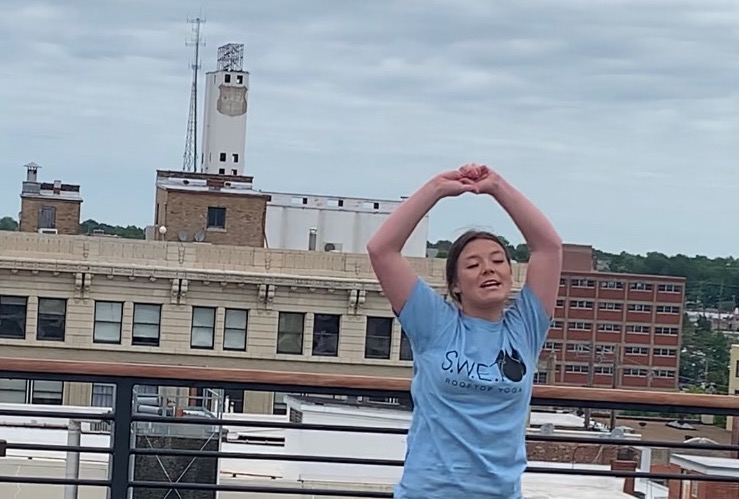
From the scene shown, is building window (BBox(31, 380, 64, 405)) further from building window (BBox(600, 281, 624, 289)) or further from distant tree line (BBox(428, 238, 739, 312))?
building window (BBox(600, 281, 624, 289))

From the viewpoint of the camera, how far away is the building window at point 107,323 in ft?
109

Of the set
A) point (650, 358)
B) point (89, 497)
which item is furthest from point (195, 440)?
point (650, 358)

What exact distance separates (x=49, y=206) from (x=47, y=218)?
397 mm

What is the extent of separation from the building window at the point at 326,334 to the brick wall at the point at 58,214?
10.4 m

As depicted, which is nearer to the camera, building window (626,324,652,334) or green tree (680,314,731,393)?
green tree (680,314,731,393)

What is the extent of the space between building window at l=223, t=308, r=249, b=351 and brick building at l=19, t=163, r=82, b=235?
8624 mm

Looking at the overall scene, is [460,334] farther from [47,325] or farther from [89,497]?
[47,325]

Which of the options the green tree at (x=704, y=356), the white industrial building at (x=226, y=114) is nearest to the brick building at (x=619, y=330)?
the green tree at (x=704, y=356)

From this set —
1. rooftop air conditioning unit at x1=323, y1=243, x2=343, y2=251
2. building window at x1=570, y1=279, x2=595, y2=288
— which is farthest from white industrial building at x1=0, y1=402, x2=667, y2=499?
building window at x1=570, y1=279, x2=595, y2=288

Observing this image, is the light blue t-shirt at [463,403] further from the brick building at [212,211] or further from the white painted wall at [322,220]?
the white painted wall at [322,220]

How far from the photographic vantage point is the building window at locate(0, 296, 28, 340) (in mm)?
32344

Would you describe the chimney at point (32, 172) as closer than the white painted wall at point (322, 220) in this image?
Yes

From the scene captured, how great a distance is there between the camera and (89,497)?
44.0 ft

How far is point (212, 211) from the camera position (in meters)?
39.4
